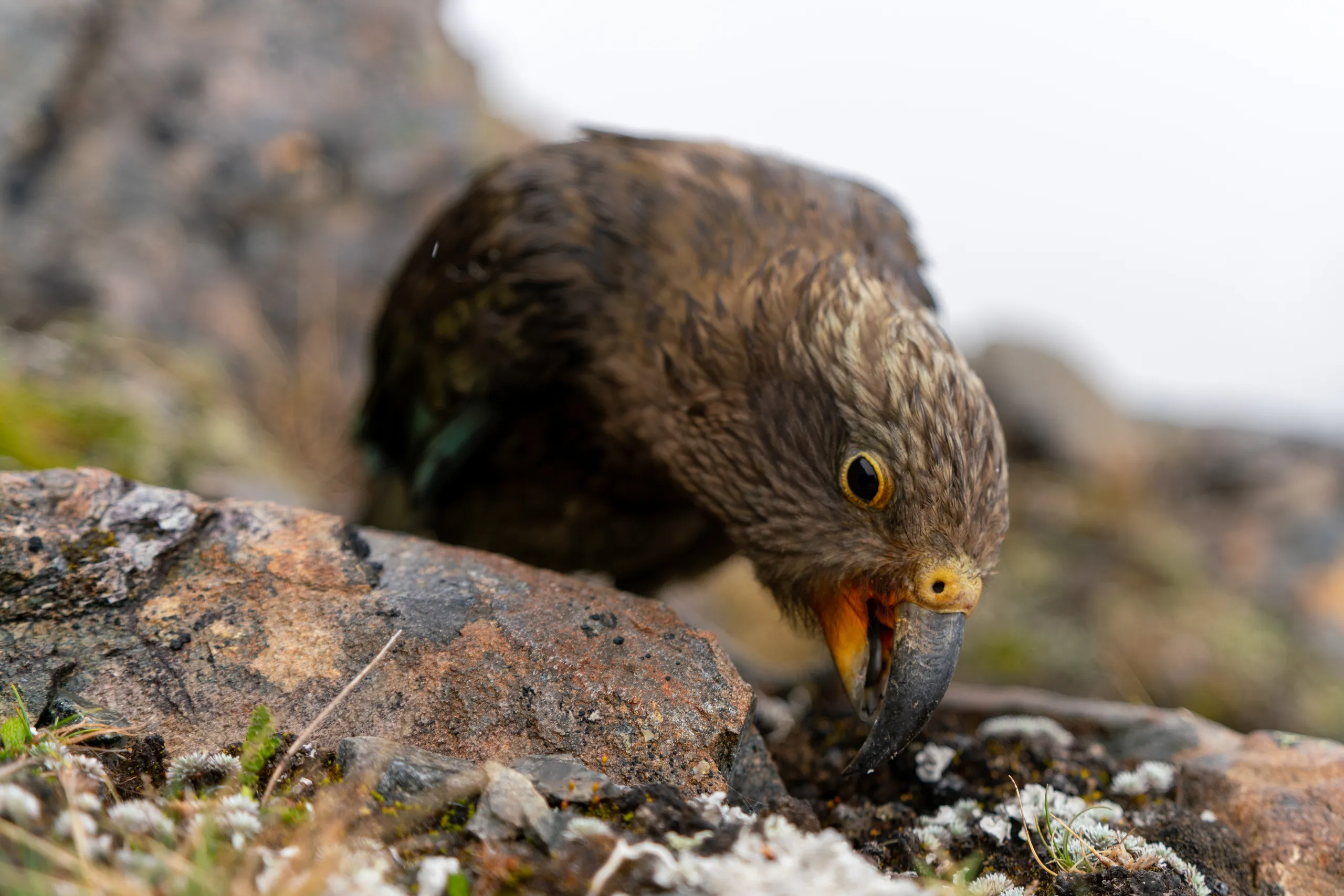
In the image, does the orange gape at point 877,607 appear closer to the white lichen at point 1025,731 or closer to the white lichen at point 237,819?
the white lichen at point 1025,731

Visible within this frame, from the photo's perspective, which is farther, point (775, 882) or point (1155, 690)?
point (1155, 690)

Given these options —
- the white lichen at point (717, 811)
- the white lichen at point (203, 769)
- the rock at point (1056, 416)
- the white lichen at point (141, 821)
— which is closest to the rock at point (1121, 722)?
the white lichen at point (717, 811)

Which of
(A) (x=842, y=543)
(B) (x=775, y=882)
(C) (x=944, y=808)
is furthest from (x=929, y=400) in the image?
(B) (x=775, y=882)

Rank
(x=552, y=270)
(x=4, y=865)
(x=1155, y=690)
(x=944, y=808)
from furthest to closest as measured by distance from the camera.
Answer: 1. (x=1155, y=690)
2. (x=552, y=270)
3. (x=944, y=808)
4. (x=4, y=865)

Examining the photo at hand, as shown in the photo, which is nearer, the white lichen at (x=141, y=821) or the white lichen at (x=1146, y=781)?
the white lichen at (x=141, y=821)

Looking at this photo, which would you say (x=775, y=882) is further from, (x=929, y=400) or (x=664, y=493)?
(x=664, y=493)

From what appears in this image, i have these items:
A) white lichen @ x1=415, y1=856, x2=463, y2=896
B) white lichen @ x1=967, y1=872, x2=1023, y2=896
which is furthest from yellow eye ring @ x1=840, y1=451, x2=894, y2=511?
white lichen @ x1=415, y1=856, x2=463, y2=896

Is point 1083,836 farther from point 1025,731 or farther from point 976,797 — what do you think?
point 1025,731

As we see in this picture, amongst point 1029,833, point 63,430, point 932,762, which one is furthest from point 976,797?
point 63,430
